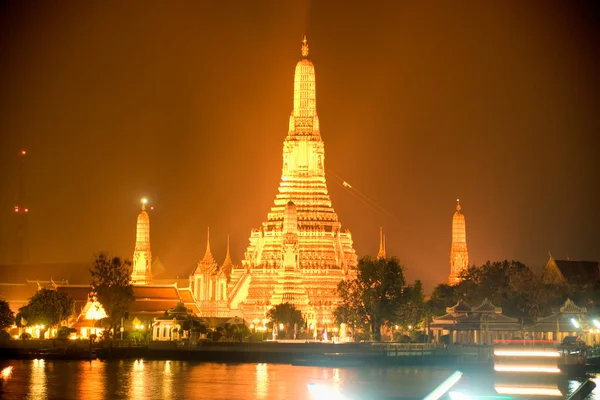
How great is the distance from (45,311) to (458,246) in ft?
125

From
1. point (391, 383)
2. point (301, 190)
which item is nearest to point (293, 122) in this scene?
point (301, 190)

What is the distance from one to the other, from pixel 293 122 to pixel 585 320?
99.5 feet

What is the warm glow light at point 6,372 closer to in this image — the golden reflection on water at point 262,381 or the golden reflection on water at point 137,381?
the golden reflection on water at point 137,381

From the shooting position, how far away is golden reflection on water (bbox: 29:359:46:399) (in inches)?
2628

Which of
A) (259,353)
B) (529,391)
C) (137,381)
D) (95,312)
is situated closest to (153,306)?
(95,312)

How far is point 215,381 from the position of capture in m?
74.4

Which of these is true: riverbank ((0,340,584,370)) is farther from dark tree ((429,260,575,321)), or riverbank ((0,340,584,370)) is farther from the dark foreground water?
dark tree ((429,260,575,321))

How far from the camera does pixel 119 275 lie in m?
105

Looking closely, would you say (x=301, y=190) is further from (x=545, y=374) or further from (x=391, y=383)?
(x=545, y=374)

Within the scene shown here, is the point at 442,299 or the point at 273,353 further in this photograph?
the point at 442,299

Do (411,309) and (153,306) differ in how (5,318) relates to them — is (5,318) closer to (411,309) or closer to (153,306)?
(153,306)

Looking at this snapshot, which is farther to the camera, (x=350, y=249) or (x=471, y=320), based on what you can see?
(x=350, y=249)

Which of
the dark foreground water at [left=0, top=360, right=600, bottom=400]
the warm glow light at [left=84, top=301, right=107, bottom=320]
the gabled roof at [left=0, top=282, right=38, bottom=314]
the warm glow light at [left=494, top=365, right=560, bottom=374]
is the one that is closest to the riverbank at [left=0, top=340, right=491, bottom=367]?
the dark foreground water at [left=0, top=360, right=600, bottom=400]

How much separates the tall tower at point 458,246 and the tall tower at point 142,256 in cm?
2603
